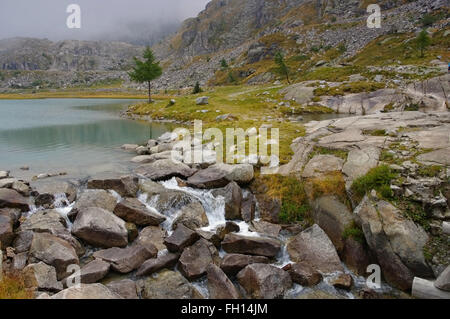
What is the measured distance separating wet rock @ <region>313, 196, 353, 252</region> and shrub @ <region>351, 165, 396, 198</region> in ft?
4.12

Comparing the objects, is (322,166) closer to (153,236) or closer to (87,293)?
(153,236)

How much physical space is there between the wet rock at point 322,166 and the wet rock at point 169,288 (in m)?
10.3

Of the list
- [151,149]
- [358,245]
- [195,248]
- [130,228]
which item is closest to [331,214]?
[358,245]

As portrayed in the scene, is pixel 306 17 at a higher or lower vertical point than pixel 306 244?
higher

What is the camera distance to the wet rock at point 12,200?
1733 centimetres

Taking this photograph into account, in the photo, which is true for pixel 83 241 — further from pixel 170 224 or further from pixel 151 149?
pixel 151 149

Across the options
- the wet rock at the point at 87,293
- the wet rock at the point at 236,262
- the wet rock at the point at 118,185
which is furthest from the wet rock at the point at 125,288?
the wet rock at the point at 118,185

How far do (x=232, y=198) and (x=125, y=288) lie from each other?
28.3 ft

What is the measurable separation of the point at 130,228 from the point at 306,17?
203 m

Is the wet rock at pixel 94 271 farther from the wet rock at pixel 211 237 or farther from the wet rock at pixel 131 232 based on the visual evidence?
the wet rock at pixel 211 237

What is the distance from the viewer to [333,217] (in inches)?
616

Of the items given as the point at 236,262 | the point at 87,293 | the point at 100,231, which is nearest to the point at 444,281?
the point at 236,262
